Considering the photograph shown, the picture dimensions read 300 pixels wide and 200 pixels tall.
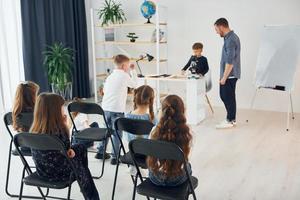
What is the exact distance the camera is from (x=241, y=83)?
6.26 meters

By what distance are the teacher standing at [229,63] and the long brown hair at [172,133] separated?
2694mm

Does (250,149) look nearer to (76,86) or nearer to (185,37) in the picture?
(185,37)

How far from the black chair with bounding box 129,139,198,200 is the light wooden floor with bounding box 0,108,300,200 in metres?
0.48

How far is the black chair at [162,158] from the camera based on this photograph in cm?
199

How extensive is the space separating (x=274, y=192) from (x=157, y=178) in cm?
132

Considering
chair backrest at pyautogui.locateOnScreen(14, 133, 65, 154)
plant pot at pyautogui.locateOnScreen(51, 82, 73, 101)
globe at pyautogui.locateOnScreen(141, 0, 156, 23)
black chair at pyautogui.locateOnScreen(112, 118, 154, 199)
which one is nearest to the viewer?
chair backrest at pyautogui.locateOnScreen(14, 133, 65, 154)

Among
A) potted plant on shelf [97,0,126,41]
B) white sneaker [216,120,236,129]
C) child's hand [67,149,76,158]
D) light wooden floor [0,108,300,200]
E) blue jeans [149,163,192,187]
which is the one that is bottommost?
light wooden floor [0,108,300,200]

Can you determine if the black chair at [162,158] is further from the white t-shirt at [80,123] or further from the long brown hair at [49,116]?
the white t-shirt at [80,123]

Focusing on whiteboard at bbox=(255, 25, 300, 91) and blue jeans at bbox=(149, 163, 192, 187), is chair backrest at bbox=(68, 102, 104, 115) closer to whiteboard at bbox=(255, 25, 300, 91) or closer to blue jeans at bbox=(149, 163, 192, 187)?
blue jeans at bbox=(149, 163, 192, 187)

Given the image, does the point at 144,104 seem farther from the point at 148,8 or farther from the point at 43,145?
the point at 148,8

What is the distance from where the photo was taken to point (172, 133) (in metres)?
2.25

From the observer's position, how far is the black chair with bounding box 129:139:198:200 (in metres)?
1.99

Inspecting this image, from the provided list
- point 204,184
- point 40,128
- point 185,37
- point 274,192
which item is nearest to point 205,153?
point 204,184

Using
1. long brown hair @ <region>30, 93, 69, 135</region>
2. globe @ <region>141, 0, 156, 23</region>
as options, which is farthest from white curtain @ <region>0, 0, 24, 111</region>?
long brown hair @ <region>30, 93, 69, 135</region>
